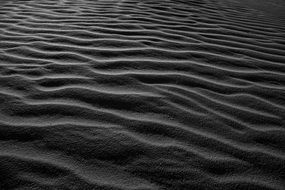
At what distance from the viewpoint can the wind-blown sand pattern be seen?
1311mm

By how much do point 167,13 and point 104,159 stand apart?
123 inches

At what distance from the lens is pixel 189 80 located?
2.12m

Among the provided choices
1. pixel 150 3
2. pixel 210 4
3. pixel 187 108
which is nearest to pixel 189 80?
pixel 187 108

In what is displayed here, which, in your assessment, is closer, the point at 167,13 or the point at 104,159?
the point at 104,159

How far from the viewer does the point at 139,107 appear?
1779mm

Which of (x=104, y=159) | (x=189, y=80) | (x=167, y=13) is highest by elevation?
(x=167, y=13)

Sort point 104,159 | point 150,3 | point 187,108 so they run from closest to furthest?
point 104,159
point 187,108
point 150,3

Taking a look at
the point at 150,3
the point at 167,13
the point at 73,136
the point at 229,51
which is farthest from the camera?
the point at 150,3

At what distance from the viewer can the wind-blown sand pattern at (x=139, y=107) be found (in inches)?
51.6

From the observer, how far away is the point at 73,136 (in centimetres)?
→ 151

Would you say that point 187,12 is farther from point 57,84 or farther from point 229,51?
point 57,84

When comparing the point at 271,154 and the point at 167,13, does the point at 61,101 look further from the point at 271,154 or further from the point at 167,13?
the point at 167,13

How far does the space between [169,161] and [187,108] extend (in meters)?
0.51

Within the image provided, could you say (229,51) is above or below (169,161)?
above
